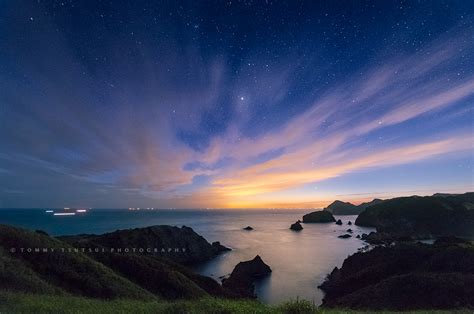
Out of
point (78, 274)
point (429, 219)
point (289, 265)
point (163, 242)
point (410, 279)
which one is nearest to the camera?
point (78, 274)

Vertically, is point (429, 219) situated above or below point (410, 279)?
below

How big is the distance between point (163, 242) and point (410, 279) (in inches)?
2821

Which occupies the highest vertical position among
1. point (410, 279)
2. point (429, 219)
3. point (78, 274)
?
point (78, 274)

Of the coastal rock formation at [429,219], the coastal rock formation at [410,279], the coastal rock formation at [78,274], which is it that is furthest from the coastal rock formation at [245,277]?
the coastal rock formation at [429,219]

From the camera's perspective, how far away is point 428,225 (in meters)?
157

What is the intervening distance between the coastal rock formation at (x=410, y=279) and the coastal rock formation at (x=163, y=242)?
52034 millimetres

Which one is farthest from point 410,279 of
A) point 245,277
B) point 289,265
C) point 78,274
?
point 289,265

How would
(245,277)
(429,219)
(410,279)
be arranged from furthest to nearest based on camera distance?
1. (429,219)
2. (245,277)
3. (410,279)

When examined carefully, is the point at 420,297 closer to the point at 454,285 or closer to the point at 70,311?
the point at 454,285

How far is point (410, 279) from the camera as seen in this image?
37.7 meters

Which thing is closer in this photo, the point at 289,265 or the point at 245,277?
the point at 245,277

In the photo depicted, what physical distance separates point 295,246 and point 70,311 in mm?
131569

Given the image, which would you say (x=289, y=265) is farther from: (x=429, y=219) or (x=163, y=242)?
(x=429, y=219)

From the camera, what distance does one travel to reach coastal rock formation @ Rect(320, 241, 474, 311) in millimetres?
33003
